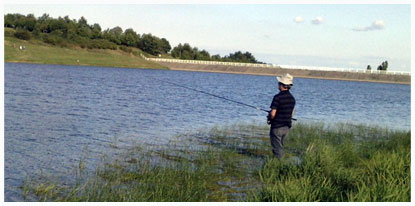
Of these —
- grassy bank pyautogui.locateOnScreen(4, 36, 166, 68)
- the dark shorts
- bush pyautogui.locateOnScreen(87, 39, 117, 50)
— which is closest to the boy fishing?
the dark shorts

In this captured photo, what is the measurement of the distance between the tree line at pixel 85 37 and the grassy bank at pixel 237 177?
94.8 m

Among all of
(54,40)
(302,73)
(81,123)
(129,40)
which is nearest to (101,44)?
(54,40)

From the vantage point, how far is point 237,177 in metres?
11.6

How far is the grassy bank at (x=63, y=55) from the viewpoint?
86.6 m

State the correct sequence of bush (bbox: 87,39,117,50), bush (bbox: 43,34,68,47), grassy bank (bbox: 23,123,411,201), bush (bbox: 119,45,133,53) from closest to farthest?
grassy bank (bbox: 23,123,411,201), bush (bbox: 43,34,68,47), bush (bbox: 87,39,117,50), bush (bbox: 119,45,133,53)

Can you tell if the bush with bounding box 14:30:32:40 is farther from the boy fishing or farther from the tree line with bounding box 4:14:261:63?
the boy fishing

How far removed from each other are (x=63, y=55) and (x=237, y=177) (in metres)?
91.8

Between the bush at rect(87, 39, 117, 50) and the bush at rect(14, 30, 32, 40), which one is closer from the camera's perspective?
the bush at rect(14, 30, 32, 40)

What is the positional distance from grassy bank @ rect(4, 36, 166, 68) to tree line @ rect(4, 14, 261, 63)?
280 cm

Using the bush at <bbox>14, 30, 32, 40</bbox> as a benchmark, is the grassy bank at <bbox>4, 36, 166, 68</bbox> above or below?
below

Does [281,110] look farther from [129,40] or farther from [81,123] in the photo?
[129,40]

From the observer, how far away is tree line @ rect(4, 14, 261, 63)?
4305 inches

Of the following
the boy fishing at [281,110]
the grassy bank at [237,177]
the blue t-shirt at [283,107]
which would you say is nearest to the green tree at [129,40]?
the grassy bank at [237,177]
